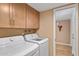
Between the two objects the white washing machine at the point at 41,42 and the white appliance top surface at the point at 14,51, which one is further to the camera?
the white washing machine at the point at 41,42

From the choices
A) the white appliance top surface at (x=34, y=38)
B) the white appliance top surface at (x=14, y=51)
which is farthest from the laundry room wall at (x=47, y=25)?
the white appliance top surface at (x=14, y=51)

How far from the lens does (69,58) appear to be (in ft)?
2.61

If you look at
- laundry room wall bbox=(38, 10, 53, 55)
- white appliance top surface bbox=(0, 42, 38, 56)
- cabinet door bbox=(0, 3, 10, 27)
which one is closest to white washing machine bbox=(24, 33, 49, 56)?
laundry room wall bbox=(38, 10, 53, 55)

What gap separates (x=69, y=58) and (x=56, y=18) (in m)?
1.39

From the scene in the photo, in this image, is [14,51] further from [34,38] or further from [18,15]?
[34,38]

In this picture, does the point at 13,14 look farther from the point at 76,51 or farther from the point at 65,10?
the point at 76,51

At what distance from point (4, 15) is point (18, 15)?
359 millimetres

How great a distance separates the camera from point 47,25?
218cm

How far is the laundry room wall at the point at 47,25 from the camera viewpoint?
83.9 inches

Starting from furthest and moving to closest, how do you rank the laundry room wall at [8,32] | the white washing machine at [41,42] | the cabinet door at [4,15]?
the white washing machine at [41,42], the laundry room wall at [8,32], the cabinet door at [4,15]

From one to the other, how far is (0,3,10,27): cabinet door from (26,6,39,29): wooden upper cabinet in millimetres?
649

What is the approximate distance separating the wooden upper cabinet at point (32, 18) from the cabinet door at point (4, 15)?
0.65 m

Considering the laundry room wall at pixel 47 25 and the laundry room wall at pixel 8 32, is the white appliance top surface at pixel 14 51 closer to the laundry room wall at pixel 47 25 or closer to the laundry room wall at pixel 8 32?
the laundry room wall at pixel 8 32

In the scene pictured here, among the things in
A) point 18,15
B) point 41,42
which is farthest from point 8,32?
point 41,42
